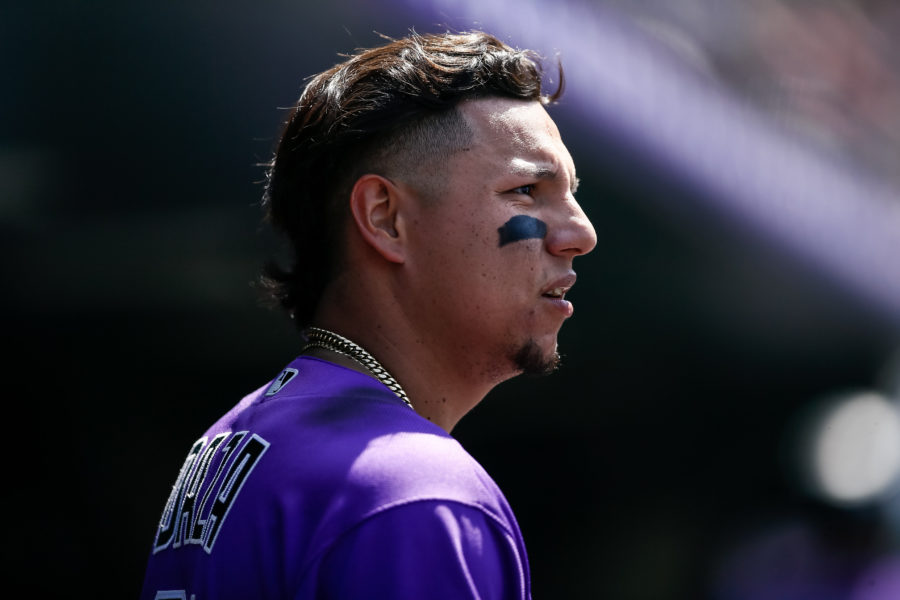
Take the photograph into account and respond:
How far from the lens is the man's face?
1.54 meters

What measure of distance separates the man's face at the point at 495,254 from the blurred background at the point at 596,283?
1.54 meters

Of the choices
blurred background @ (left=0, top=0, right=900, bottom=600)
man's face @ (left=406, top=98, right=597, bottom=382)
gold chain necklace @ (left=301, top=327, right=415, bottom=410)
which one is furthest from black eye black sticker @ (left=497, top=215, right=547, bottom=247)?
blurred background @ (left=0, top=0, right=900, bottom=600)

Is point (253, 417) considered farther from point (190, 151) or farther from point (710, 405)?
point (710, 405)

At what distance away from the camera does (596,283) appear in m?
3.53

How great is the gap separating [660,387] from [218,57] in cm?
218

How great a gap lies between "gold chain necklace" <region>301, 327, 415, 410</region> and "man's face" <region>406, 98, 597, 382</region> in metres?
0.10

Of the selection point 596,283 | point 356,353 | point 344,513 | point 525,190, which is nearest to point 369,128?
point 525,190

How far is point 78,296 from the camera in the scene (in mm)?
3053

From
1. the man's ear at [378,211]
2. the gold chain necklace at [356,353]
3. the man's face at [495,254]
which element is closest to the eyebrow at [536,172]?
the man's face at [495,254]

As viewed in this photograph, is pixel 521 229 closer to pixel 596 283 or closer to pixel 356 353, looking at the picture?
pixel 356 353

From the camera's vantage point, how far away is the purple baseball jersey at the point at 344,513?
1056 mm

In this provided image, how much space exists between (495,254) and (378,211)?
227mm

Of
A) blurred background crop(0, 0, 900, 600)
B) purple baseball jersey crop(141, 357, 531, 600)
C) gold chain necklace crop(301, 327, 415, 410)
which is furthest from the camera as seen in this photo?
blurred background crop(0, 0, 900, 600)

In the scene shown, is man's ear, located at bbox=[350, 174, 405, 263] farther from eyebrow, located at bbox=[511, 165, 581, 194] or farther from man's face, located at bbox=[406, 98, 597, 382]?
eyebrow, located at bbox=[511, 165, 581, 194]
